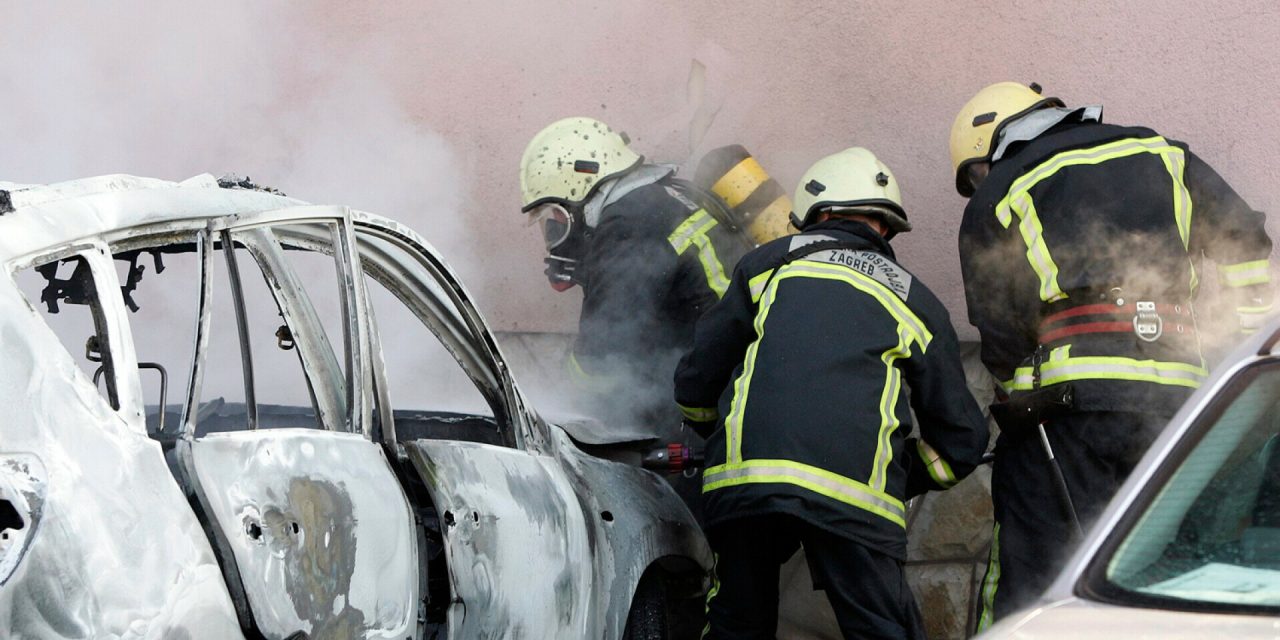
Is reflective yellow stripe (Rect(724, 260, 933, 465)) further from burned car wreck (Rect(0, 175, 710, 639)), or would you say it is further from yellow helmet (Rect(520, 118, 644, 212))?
yellow helmet (Rect(520, 118, 644, 212))

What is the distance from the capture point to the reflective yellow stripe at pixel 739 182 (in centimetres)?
600

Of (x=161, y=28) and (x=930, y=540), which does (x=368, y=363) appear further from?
(x=161, y=28)

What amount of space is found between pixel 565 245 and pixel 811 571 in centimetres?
217

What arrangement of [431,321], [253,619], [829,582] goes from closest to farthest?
[253,619], [431,321], [829,582]

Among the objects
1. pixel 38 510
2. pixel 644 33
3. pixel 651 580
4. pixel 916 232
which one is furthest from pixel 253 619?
pixel 644 33

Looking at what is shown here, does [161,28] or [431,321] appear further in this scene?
[161,28]

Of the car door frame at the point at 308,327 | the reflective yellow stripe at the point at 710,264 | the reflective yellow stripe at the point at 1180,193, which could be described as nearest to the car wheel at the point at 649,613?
the car door frame at the point at 308,327

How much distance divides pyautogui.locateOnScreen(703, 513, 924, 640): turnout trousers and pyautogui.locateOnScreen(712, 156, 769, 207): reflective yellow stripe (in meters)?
1.89

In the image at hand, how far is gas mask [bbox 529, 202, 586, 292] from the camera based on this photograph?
6102 mm

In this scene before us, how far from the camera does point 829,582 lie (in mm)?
4316

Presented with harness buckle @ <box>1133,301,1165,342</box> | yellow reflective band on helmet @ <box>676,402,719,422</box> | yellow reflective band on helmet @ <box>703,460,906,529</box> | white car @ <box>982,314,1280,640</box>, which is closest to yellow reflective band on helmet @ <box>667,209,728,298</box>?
yellow reflective band on helmet @ <box>676,402,719,422</box>

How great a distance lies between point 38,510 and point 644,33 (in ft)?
16.1

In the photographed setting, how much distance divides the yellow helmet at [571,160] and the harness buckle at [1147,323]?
2.26m

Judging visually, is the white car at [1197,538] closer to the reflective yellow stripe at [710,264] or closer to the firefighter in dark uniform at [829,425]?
the firefighter in dark uniform at [829,425]
